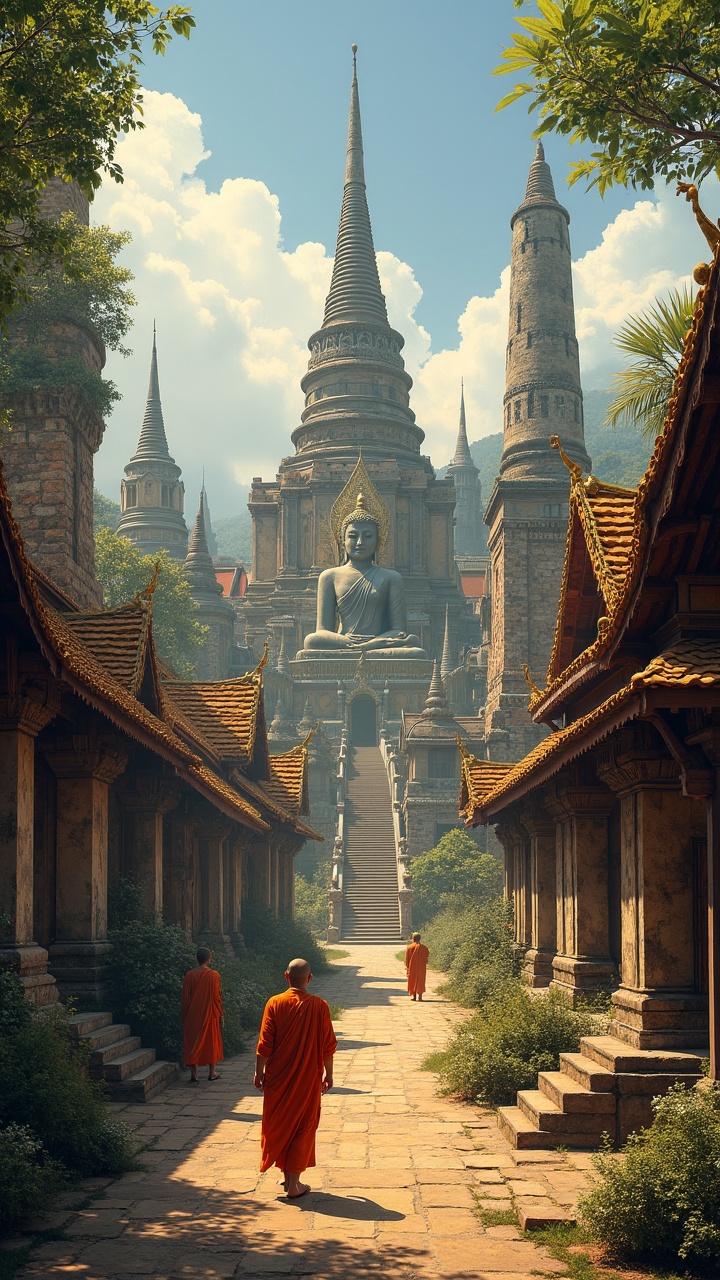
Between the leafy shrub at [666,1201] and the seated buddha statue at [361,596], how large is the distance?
5626cm

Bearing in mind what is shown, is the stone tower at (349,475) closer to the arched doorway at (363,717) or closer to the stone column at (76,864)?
the arched doorway at (363,717)

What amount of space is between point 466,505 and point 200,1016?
140 metres

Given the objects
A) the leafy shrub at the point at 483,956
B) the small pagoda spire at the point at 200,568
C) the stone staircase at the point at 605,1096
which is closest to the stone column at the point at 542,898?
the leafy shrub at the point at 483,956

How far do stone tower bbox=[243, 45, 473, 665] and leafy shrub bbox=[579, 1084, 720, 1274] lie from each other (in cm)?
6349

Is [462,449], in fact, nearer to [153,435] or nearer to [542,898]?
[153,435]

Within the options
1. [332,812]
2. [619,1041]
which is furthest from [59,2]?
[332,812]

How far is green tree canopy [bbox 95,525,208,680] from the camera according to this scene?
171 ft

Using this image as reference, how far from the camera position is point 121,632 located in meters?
14.9

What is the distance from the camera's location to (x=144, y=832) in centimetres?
1547

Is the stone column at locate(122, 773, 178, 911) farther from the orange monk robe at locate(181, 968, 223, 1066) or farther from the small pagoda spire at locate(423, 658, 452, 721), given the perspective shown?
the small pagoda spire at locate(423, 658, 452, 721)

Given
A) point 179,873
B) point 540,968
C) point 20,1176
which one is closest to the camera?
point 20,1176

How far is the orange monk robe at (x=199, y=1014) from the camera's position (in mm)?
13094

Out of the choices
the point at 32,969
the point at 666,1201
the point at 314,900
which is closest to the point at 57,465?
the point at 32,969

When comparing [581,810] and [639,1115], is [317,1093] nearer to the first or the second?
[639,1115]
